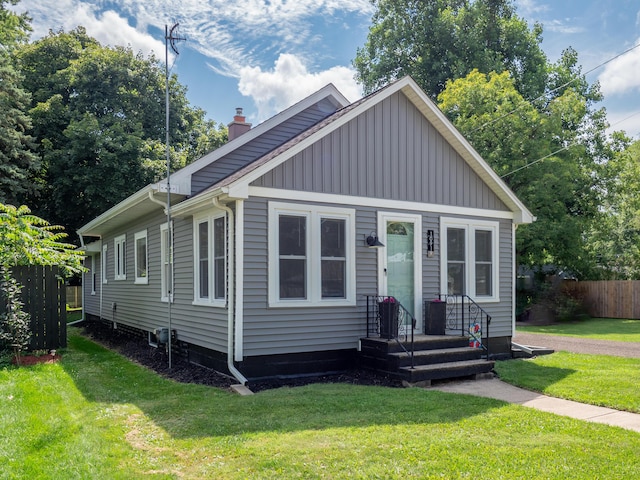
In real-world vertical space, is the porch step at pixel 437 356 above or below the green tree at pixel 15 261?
below

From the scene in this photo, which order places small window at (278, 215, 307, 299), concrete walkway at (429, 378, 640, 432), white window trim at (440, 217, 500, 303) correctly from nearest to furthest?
1. concrete walkway at (429, 378, 640, 432)
2. small window at (278, 215, 307, 299)
3. white window trim at (440, 217, 500, 303)

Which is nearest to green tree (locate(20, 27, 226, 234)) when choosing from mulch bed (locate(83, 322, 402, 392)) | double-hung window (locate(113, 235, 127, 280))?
double-hung window (locate(113, 235, 127, 280))

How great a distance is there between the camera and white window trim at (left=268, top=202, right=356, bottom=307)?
826cm

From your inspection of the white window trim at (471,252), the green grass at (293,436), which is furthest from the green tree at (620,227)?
the green grass at (293,436)

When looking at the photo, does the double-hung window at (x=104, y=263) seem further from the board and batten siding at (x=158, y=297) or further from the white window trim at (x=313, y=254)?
the white window trim at (x=313, y=254)

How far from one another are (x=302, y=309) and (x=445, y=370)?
2.37 metres

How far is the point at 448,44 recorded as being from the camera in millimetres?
32250

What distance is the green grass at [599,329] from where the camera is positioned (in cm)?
1546

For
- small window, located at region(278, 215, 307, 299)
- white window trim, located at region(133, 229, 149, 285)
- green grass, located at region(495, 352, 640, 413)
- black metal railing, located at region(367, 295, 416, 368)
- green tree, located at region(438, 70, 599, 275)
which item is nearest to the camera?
green grass, located at region(495, 352, 640, 413)

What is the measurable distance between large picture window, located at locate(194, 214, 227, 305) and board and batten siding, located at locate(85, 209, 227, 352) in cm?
22

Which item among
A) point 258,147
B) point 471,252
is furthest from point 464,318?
point 258,147

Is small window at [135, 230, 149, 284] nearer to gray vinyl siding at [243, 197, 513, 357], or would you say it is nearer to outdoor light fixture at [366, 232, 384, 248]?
gray vinyl siding at [243, 197, 513, 357]

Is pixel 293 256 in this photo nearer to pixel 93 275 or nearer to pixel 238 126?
pixel 238 126

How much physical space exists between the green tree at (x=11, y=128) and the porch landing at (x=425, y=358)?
15.6 metres
